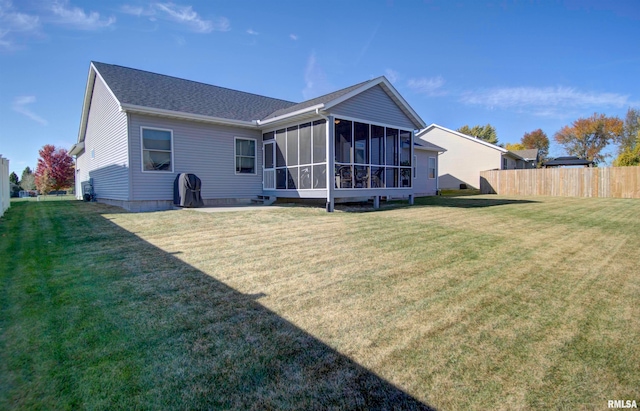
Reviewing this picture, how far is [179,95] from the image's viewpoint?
40.6 feet

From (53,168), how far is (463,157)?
41.5m

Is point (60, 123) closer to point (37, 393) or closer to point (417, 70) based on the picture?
point (417, 70)

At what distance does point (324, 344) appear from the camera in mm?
2377

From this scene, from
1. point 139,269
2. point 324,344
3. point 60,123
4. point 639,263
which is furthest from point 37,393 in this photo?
point 60,123

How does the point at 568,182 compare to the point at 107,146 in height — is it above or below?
below

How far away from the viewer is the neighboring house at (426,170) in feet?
63.9

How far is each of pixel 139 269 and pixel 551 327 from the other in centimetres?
461

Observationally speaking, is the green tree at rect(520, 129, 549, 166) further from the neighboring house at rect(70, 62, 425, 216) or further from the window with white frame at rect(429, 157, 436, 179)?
the neighboring house at rect(70, 62, 425, 216)

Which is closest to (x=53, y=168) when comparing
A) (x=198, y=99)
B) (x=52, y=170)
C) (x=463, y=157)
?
(x=52, y=170)

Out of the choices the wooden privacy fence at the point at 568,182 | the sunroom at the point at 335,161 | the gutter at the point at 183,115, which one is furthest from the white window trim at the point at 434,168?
the gutter at the point at 183,115

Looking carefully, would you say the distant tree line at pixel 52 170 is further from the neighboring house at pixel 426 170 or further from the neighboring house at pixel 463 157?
the neighboring house at pixel 463 157

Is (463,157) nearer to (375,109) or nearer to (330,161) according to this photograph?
(375,109)

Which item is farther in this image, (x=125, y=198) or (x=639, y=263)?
(x=125, y=198)

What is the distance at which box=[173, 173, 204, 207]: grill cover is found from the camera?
10141mm
